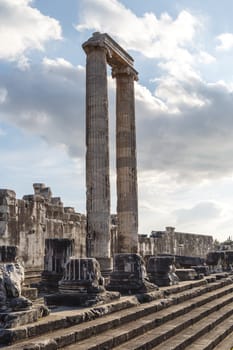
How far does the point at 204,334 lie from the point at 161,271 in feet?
14.1

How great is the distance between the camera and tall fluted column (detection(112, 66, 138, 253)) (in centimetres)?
2234

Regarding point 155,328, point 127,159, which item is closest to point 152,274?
point 155,328

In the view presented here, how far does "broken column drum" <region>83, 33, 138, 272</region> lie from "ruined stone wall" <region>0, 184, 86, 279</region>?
1454 mm

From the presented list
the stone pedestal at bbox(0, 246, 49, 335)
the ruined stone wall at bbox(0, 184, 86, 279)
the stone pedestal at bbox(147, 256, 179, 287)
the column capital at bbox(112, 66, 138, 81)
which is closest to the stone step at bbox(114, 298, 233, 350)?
the stone pedestal at bbox(0, 246, 49, 335)

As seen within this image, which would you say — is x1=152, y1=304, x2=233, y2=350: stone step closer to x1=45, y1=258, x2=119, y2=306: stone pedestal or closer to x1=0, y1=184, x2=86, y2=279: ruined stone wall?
x1=45, y1=258, x2=119, y2=306: stone pedestal

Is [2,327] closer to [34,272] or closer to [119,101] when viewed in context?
[34,272]

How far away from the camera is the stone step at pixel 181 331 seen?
6996 millimetres

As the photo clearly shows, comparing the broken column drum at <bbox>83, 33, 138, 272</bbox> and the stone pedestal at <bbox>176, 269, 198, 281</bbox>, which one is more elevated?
the broken column drum at <bbox>83, 33, 138, 272</bbox>

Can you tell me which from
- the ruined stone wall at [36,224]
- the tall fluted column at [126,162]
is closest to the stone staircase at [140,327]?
the ruined stone wall at [36,224]

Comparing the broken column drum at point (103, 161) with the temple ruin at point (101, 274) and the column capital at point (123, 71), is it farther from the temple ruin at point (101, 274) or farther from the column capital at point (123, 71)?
the column capital at point (123, 71)

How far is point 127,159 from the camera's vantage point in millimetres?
22812

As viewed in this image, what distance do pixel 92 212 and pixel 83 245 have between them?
12.4ft

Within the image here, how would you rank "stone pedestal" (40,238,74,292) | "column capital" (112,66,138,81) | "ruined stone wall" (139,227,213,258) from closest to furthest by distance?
"stone pedestal" (40,238,74,292) → "column capital" (112,66,138,81) → "ruined stone wall" (139,227,213,258)

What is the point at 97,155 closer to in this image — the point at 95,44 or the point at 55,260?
the point at 95,44
